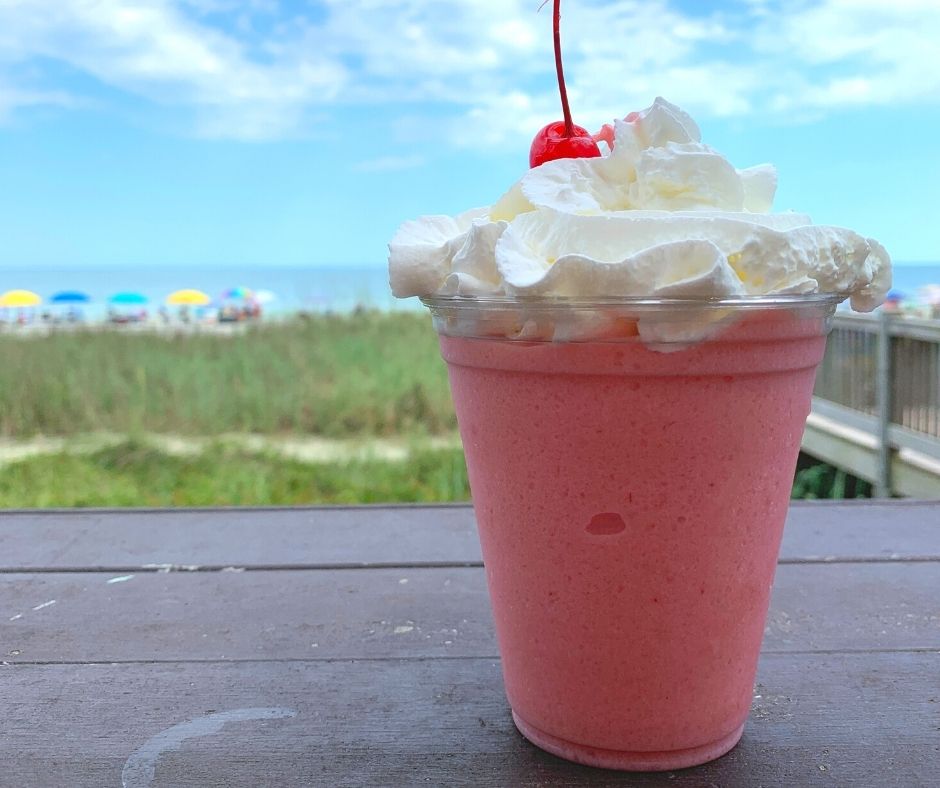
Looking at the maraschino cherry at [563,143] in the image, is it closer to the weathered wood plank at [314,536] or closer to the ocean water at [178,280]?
the weathered wood plank at [314,536]

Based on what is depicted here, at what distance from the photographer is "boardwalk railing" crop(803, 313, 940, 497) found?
133 inches

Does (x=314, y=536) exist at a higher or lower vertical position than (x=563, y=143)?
lower

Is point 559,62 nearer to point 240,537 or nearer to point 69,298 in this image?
point 240,537

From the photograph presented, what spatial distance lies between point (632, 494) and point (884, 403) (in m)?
3.43

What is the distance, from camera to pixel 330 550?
121 cm

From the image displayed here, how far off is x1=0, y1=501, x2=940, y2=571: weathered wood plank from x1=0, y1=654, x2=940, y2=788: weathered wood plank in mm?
311

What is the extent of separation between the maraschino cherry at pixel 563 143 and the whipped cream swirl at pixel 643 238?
0.04m

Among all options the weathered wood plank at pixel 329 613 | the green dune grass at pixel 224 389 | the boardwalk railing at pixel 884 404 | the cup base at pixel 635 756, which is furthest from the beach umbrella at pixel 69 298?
the cup base at pixel 635 756

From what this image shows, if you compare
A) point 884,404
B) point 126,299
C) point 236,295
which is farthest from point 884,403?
point 236,295

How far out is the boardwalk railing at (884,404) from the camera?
3.39 metres

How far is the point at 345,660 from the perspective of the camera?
34.2 inches

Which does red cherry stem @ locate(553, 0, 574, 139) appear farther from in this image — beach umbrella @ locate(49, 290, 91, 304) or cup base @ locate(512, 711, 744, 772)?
beach umbrella @ locate(49, 290, 91, 304)

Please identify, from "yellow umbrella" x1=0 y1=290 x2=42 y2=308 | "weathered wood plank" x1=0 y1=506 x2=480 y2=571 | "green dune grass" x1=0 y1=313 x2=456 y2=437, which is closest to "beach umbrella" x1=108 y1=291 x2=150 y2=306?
"yellow umbrella" x1=0 y1=290 x2=42 y2=308

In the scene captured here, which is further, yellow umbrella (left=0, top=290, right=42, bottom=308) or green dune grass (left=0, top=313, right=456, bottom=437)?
yellow umbrella (left=0, top=290, right=42, bottom=308)
